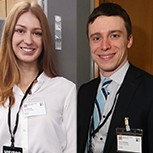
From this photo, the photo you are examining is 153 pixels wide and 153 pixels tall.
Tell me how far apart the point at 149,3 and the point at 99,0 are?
0.60 meters

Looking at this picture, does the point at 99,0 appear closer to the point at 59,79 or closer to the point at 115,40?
the point at 115,40

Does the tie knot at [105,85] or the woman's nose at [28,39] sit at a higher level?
the woman's nose at [28,39]

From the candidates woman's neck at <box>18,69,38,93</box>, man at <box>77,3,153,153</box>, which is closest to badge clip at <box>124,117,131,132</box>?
man at <box>77,3,153,153</box>

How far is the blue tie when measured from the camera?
1.72 m

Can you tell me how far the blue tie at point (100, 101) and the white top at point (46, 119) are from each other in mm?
142

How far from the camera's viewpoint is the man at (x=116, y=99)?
157 cm

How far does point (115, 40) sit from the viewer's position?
1.67 m

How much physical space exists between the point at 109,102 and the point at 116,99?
0.05 m

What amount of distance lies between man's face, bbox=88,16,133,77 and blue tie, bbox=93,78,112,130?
0.29ft

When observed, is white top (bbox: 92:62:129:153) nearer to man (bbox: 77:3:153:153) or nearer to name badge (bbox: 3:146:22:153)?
man (bbox: 77:3:153:153)

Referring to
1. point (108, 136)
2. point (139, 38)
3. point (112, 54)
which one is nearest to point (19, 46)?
point (112, 54)

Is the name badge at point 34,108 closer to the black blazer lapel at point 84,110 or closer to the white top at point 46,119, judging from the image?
the white top at point 46,119

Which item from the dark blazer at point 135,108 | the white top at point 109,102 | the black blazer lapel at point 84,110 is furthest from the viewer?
the black blazer lapel at point 84,110

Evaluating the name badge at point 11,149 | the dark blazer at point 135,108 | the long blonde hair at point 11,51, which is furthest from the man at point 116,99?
the name badge at point 11,149
